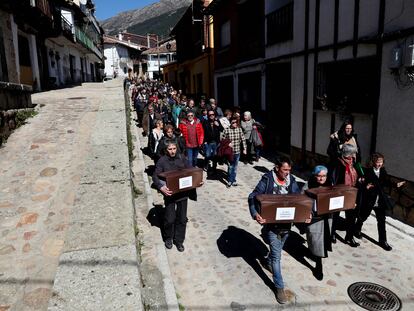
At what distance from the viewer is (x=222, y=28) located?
17.5 m

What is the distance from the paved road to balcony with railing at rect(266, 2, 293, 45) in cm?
655

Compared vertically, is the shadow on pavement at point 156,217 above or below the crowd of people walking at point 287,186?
below

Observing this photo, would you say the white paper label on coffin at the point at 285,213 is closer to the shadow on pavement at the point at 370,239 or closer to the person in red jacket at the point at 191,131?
the shadow on pavement at the point at 370,239

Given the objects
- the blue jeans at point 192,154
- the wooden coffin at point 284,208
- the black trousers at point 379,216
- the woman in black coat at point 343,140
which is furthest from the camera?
the blue jeans at point 192,154

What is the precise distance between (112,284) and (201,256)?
1.91 m

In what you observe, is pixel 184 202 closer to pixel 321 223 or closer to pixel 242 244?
pixel 242 244

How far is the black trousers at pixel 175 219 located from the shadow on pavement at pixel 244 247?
0.69 metres

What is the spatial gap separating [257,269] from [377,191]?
2.32 m

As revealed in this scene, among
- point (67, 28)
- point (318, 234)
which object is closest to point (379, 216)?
point (318, 234)

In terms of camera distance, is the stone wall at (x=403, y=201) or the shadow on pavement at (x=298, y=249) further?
the stone wall at (x=403, y=201)

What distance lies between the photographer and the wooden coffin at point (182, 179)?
496 centimetres

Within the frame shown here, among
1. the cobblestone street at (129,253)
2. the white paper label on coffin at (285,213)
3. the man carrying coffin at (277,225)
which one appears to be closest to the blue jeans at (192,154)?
the cobblestone street at (129,253)

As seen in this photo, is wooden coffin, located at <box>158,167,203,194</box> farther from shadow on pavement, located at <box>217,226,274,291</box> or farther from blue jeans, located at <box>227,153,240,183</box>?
blue jeans, located at <box>227,153,240,183</box>

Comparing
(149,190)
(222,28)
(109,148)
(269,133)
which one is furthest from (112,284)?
(222,28)
